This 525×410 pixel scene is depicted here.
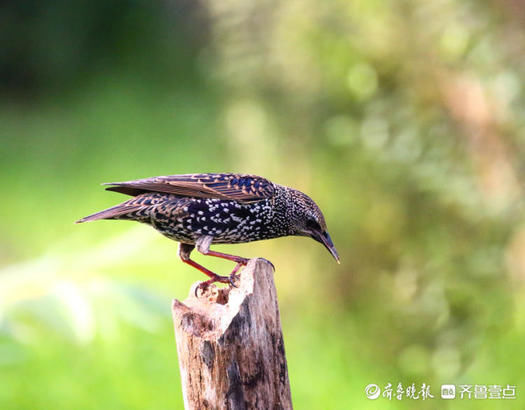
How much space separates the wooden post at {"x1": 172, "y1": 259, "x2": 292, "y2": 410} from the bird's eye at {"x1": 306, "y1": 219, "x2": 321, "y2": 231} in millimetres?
751

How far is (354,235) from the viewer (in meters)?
5.56

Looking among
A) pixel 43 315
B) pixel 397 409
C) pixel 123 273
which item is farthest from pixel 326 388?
pixel 43 315

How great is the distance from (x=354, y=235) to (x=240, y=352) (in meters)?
3.18

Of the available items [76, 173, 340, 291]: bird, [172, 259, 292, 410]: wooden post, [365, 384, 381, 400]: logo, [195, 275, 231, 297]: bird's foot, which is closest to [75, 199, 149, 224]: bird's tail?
[76, 173, 340, 291]: bird

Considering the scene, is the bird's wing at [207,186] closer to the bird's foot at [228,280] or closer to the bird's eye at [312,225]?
the bird's eye at [312,225]

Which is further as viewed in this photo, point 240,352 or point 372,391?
point 372,391

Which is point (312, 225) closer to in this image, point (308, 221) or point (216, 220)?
point (308, 221)

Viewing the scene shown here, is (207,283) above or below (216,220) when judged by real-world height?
below

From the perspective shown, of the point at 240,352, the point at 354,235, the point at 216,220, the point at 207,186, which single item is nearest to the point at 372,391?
the point at 354,235

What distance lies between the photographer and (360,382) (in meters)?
5.65

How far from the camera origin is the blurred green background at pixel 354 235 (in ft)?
15.2

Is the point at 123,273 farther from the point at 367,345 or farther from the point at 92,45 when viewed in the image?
the point at 92,45

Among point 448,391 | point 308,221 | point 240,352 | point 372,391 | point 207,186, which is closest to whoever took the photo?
point 240,352

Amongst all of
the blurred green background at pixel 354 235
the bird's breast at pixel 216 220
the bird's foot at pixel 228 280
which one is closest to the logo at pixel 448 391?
the blurred green background at pixel 354 235
